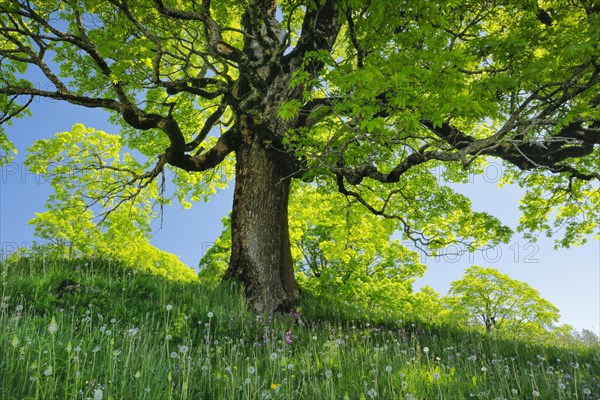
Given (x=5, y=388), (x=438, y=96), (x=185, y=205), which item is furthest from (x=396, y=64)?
(x=185, y=205)

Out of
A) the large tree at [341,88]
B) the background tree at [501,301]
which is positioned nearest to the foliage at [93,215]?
the large tree at [341,88]

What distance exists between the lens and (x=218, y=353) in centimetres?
482

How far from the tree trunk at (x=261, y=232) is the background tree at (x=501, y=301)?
25528mm

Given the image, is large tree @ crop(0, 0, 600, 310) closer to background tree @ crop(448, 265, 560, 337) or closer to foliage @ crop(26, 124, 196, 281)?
foliage @ crop(26, 124, 196, 281)

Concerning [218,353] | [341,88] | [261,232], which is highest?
[341,88]

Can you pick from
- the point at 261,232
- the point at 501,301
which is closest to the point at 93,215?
the point at 261,232

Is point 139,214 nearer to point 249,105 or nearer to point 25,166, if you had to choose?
point 25,166

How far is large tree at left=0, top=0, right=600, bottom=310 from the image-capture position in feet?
22.7

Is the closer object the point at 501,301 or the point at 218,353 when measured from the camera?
the point at 218,353

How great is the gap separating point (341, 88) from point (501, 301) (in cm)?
3090

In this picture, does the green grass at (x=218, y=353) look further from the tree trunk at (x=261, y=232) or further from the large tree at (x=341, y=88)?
the large tree at (x=341, y=88)

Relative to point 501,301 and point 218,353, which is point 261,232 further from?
point 501,301

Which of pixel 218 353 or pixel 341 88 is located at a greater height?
pixel 341 88

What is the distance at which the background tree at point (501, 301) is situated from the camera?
3125cm
